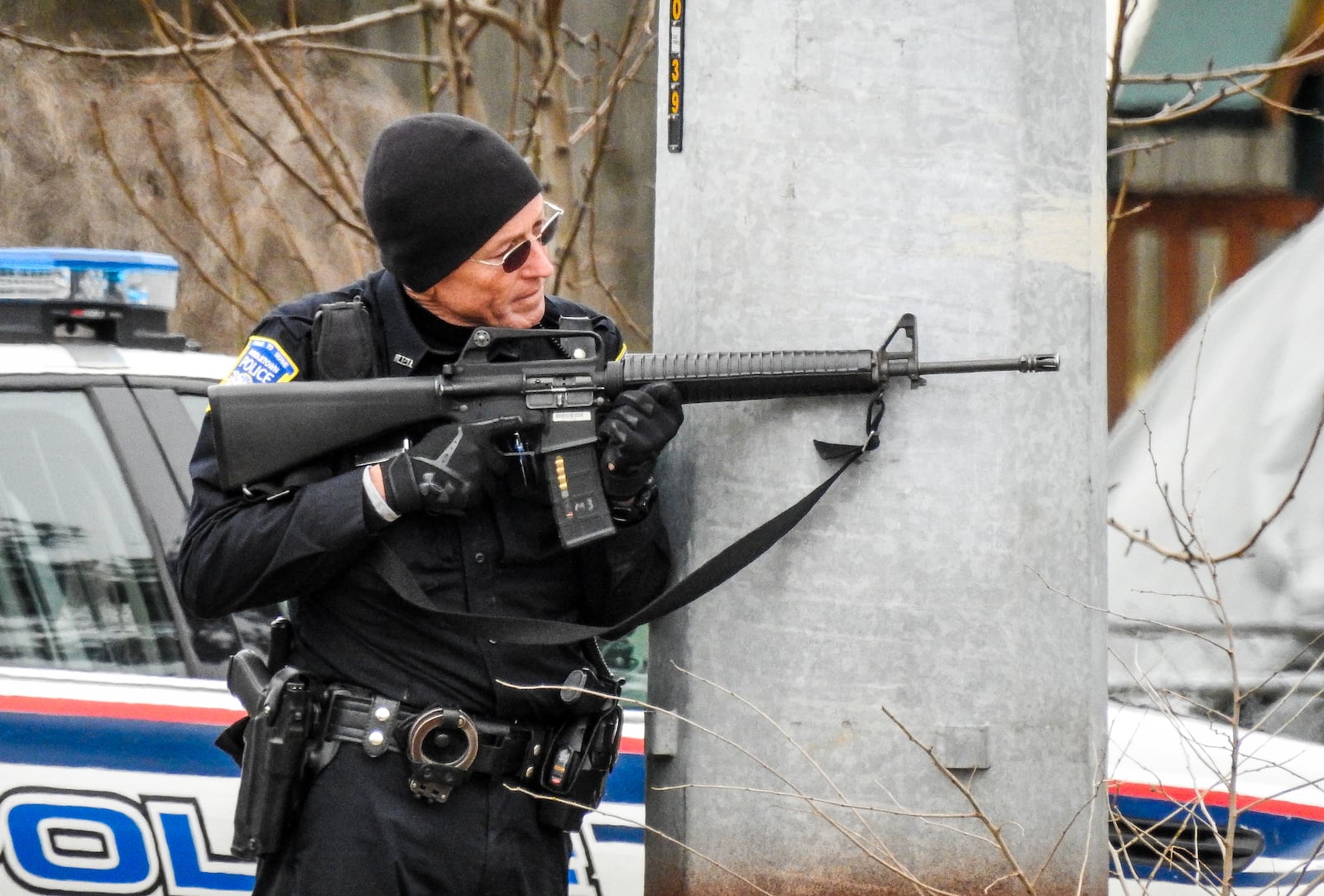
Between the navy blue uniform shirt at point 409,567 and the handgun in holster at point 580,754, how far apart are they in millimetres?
38

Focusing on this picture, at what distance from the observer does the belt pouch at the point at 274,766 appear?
2383 mm

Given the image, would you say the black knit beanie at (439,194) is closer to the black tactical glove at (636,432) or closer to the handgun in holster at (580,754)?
the black tactical glove at (636,432)

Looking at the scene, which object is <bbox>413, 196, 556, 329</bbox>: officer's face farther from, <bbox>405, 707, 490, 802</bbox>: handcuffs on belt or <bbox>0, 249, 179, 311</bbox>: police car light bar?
<bbox>0, 249, 179, 311</bbox>: police car light bar

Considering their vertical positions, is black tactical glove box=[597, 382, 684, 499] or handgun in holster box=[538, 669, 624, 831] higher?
black tactical glove box=[597, 382, 684, 499]

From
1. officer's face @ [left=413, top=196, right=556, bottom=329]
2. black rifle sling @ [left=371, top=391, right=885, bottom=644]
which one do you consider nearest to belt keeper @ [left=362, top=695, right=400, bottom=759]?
black rifle sling @ [left=371, top=391, right=885, bottom=644]

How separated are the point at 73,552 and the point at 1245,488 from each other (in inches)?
152

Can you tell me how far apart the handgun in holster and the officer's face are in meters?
0.55

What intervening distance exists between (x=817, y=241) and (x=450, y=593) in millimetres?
772

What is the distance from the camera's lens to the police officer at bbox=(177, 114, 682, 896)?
235 cm

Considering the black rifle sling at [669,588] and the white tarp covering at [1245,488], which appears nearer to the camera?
the black rifle sling at [669,588]

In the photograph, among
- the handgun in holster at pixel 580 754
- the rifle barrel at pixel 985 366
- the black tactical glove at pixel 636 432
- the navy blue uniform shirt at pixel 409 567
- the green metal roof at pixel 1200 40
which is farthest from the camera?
the green metal roof at pixel 1200 40

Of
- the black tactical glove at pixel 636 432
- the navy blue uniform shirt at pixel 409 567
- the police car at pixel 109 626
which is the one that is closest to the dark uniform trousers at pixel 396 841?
the navy blue uniform shirt at pixel 409 567

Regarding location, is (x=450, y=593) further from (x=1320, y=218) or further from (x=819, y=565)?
(x=1320, y=218)

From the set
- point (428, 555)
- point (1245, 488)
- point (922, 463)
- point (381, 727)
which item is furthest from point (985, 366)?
point (1245, 488)
